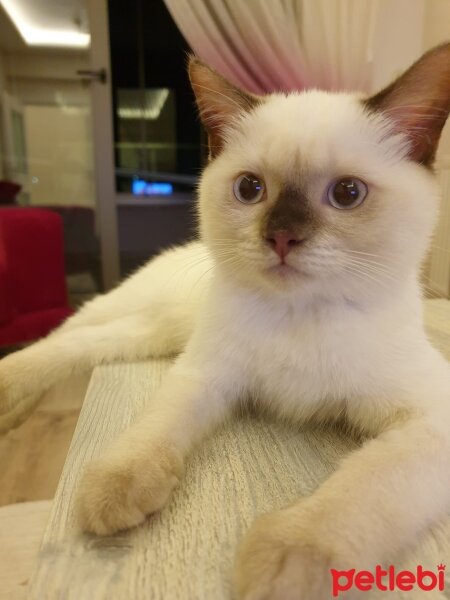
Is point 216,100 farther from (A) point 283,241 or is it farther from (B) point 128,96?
(B) point 128,96

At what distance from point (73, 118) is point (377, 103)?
329 cm

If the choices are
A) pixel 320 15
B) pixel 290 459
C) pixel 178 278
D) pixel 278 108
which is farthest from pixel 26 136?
pixel 290 459

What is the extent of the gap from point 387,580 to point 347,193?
520mm

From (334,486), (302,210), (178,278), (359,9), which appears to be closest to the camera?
(334,486)

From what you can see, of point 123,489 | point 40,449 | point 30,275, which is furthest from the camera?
point 30,275

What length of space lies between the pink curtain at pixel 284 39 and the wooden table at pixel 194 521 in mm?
1966

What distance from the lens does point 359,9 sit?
227cm

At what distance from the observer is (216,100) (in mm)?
954

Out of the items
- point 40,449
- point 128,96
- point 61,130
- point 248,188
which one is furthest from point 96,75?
point 248,188

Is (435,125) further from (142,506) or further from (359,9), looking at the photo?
(359,9)

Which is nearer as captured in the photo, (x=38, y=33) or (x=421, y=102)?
(x=421, y=102)

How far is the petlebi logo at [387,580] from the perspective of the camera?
1.64 feet

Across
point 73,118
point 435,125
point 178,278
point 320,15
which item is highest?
point 320,15

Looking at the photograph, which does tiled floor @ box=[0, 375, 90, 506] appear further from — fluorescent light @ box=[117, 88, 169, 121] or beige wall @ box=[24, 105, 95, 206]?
fluorescent light @ box=[117, 88, 169, 121]
